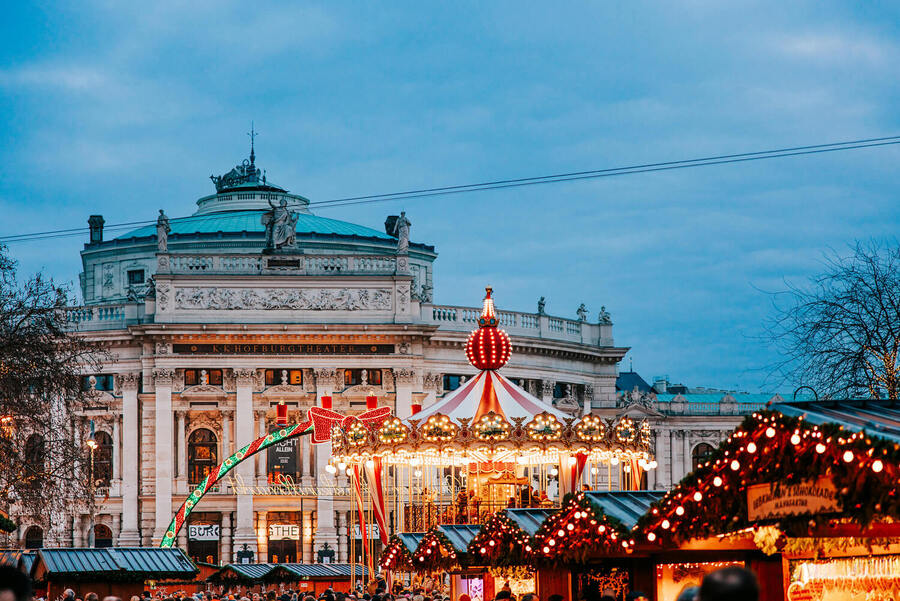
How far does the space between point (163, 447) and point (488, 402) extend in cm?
3159

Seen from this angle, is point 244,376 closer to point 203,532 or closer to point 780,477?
point 203,532

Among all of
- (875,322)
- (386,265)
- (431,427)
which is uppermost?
(386,265)

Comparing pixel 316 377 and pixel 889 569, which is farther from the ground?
pixel 316 377

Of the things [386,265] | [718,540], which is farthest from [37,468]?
[386,265]

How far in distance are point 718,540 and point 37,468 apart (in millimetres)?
23356

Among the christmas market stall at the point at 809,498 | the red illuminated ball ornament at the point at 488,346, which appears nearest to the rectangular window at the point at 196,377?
the red illuminated ball ornament at the point at 488,346

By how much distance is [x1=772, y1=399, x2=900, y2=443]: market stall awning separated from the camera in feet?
33.7

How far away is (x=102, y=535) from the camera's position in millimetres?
61656

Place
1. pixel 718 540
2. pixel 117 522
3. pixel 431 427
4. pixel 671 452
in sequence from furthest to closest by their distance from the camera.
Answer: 1. pixel 671 452
2. pixel 117 522
3. pixel 431 427
4. pixel 718 540

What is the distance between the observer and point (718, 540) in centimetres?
1440

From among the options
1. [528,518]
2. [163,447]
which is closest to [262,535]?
[163,447]

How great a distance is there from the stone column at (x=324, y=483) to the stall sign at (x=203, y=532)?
13.6 feet

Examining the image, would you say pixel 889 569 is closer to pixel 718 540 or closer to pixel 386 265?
pixel 718 540

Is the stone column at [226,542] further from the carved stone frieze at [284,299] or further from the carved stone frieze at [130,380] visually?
the carved stone frieze at [284,299]
